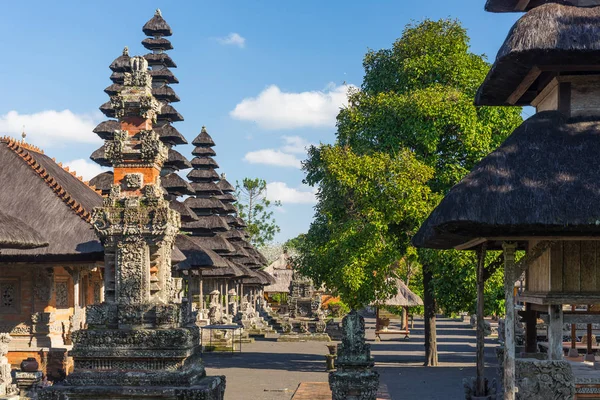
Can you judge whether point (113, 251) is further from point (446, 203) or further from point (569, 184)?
point (569, 184)

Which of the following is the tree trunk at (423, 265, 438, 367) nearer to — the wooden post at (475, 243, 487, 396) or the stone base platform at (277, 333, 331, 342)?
the wooden post at (475, 243, 487, 396)

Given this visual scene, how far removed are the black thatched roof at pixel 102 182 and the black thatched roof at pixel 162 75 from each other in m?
5.50

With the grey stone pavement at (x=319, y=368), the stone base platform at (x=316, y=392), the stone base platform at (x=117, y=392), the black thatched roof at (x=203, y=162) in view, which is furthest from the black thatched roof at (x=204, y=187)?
the stone base platform at (x=117, y=392)

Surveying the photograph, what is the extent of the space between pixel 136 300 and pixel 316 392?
604 cm

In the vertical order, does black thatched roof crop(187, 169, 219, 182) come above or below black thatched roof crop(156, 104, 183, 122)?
below

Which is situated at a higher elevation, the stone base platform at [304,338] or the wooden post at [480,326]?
the wooden post at [480,326]

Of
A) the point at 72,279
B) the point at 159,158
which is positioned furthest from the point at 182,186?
the point at 159,158

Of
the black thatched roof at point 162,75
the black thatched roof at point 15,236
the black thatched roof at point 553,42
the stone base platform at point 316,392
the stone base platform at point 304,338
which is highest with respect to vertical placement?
the black thatched roof at point 162,75

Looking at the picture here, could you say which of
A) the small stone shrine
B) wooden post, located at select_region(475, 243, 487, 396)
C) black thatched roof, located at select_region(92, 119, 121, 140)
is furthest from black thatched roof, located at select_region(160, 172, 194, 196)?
wooden post, located at select_region(475, 243, 487, 396)

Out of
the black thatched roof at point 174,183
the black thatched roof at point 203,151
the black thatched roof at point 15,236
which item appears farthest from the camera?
the black thatched roof at point 203,151

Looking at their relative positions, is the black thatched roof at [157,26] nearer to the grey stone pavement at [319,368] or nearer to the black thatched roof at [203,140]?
the black thatched roof at [203,140]

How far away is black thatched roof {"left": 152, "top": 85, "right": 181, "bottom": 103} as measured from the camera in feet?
109

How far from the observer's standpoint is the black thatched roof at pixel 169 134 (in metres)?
32.3

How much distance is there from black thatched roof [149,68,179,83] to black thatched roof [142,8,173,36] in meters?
1.67
